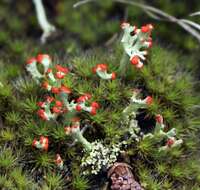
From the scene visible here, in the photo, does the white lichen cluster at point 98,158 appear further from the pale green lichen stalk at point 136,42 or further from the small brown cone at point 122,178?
the pale green lichen stalk at point 136,42

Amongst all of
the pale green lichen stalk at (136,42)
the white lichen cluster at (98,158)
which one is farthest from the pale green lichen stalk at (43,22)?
the white lichen cluster at (98,158)

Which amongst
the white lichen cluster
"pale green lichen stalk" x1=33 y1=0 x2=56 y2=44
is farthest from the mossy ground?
"pale green lichen stalk" x1=33 y1=0 x2=56 y2=44

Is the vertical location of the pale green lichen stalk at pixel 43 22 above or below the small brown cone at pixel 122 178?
above

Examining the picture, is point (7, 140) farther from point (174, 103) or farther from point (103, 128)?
point (174, 103)

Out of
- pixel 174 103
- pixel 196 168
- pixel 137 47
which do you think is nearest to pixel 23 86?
pixel 137 47

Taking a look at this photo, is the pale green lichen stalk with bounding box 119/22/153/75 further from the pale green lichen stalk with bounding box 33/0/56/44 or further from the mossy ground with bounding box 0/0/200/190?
the pale green lichen stalk with bounding box 33/0/56/44

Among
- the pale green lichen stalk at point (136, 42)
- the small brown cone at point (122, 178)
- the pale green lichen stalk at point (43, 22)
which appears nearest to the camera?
the small brown cone at point (122, 178)
